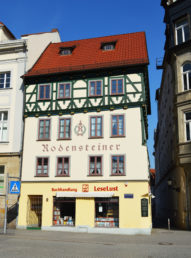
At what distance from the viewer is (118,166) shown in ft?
73.0

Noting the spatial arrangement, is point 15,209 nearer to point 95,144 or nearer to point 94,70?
point 95,144

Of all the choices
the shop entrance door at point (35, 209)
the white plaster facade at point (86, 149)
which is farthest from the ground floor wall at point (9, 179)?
the shop entrance door at point (35, 209)

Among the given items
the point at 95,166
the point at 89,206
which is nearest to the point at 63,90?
the point at 95,166

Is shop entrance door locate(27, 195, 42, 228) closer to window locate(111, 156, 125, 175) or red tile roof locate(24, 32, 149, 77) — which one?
window locate(111, 156, 125, 175)

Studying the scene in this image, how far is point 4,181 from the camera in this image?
2458 cm

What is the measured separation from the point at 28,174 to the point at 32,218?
3.43 meters

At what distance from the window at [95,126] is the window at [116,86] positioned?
2.36 metres

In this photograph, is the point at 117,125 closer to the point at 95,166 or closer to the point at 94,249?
the point at 95,166

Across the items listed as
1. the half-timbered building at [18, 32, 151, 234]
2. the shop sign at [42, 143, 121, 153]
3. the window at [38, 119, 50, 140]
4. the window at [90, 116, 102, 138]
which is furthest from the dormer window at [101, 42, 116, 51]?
the shop sign at [42, 143, 121, 153]

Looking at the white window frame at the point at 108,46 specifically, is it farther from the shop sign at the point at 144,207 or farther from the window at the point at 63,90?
the shop sign at the point at 144,207

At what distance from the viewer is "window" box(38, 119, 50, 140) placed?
80.0 ft

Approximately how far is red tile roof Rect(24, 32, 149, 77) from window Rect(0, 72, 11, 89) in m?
2.33

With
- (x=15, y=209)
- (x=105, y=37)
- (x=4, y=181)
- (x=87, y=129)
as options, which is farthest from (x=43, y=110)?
(x=105, y=37)

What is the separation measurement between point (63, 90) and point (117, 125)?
554 cm
